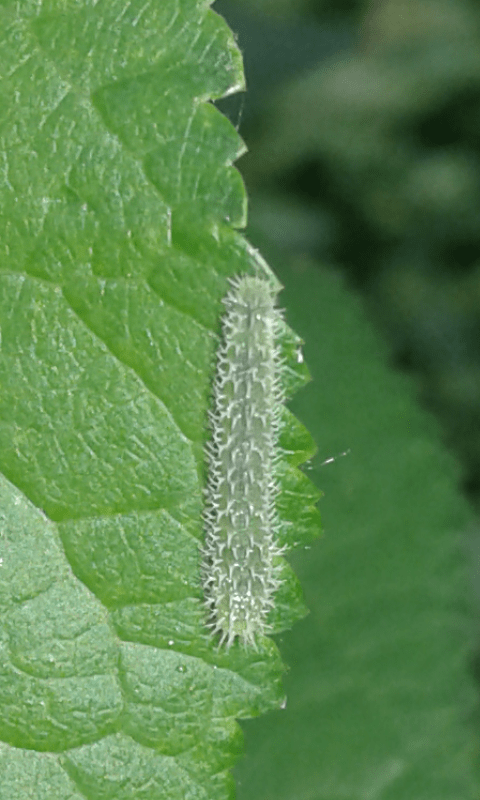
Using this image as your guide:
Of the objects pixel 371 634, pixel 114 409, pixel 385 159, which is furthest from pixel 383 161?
pixel 114 409

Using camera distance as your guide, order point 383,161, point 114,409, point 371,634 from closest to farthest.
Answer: point 114,409
point 371,634
point 383,161

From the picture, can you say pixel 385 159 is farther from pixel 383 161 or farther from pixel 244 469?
pixel 244 469

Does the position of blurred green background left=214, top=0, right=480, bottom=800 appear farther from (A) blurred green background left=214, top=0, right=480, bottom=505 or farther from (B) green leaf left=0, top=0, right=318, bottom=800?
(B) green leaf left=0, top=0, right=318, bottom=800

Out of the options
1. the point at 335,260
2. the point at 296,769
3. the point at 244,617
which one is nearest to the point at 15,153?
the point at 244,617

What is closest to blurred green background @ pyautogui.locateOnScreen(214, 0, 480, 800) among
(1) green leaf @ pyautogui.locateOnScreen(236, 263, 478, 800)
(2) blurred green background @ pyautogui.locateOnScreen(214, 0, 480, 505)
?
(2) blurred green background @ pyautogui.locateOnScreen(214, 0, 480, 505)

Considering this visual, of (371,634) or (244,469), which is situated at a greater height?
(244,469)

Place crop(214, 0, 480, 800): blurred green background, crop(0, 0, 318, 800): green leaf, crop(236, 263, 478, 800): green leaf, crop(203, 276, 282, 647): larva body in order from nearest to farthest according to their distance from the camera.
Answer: crop(0, 0, 318, 800): green leaf < crop(203, 276, 282, 647): larva body < crop(236, 263, 478, 800): green leaf < crop(214, 0, 480, 800): blurred green background

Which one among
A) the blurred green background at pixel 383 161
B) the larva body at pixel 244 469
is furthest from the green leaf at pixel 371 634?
the larva body at pixel 244 469
